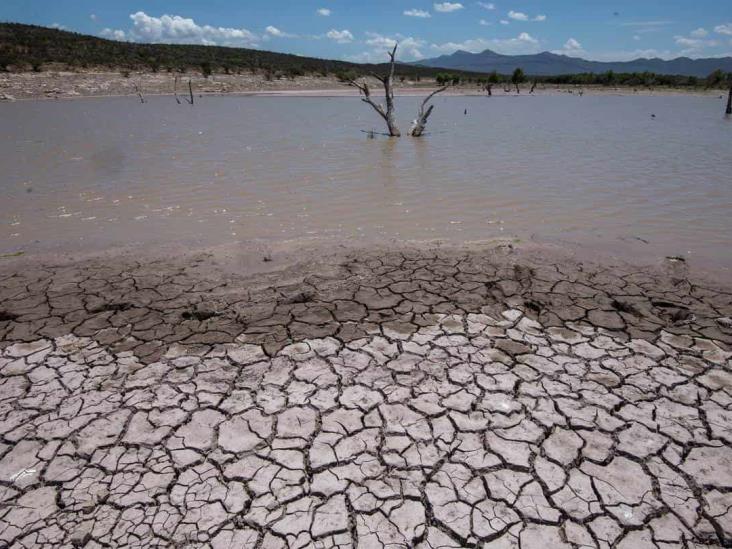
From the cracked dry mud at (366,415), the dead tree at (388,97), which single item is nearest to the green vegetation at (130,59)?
the dead tree at (388,97)

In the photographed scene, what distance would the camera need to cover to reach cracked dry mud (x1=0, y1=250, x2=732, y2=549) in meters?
2.43

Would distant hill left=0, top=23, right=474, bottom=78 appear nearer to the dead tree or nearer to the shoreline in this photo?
the shoreline

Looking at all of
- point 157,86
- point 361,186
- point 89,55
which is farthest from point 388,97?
point 89,55

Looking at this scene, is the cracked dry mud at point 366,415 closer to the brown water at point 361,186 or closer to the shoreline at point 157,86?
the brown water at point 361,186

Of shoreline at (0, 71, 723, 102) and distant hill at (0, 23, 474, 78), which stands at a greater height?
distant hill at (0, 23, 474, 78)

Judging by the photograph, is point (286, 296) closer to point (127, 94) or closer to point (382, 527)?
point (382, 527)

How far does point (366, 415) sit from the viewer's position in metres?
3.14

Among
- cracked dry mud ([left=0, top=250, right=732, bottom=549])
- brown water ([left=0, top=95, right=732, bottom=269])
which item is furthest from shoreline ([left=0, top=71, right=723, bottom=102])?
cracked dry mud ([left=0, top=250, right=732, bottom=549])

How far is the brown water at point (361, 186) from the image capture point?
7004 millimetres

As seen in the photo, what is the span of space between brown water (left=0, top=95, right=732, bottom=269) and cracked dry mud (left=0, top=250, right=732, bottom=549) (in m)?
2.21

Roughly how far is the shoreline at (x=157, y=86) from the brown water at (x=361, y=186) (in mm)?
14230

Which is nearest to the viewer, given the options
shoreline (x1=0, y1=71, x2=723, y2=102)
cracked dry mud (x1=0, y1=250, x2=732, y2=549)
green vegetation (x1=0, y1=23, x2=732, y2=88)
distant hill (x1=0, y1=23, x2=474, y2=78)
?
cracked dry mud (x1=0, y1=250, x2=732, y2=549)

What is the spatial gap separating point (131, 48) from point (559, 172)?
4907cm

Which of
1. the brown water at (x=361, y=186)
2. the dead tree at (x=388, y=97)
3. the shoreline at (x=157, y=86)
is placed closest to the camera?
the brown water at (x=361, y=186)
